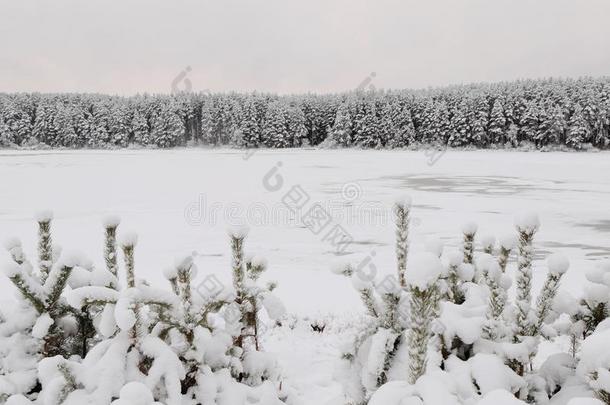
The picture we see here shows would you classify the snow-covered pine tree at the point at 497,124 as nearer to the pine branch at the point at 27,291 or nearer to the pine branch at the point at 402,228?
the pine branch at the point at 402,228

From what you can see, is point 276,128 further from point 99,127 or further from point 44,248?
point 44,248

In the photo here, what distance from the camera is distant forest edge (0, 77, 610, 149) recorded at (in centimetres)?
7750

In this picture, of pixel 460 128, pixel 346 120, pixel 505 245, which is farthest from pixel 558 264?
pixel 346 120

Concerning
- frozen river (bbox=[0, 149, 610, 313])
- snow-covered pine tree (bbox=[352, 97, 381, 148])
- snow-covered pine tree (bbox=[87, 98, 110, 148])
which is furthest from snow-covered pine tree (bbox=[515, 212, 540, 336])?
snow-covered pine tree (bbox=[87, 98, 110, 148])

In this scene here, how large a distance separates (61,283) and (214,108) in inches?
4354

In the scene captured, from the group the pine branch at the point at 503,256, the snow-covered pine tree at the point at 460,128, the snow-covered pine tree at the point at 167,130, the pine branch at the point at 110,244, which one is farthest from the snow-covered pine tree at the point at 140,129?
the pine branch at the point at 503,256

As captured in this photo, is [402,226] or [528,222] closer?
[528,222]

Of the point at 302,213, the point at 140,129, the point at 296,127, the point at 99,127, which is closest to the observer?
the point at 302,213

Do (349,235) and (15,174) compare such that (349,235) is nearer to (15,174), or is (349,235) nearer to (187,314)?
(187,314)

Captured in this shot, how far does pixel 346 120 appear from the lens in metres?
87.2

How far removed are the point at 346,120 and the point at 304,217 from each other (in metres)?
70.9

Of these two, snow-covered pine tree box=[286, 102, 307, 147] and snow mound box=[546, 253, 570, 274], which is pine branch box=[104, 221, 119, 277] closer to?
snow mound box=[546, 253, 570, 274]

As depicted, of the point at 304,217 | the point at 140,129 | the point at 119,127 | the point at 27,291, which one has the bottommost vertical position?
the point at 304,217

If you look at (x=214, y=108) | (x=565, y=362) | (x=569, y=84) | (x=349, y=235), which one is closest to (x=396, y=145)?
(x=569, y=84)
